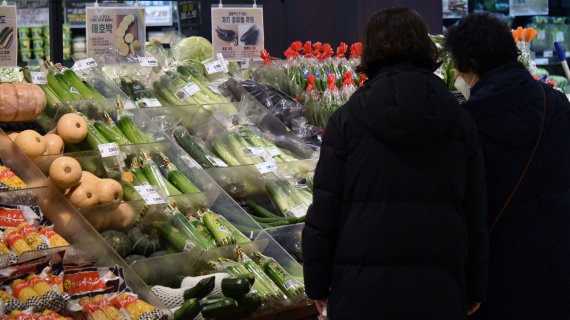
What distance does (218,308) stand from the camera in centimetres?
266

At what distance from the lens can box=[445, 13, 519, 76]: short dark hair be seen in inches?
102

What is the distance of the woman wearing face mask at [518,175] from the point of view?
2.52 metres

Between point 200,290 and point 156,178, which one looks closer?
point 200,290

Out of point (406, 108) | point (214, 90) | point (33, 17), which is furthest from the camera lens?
point (33, 17)

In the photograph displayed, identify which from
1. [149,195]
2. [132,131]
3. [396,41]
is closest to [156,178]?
[149,195]

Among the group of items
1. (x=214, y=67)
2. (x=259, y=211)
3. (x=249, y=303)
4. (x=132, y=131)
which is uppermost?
(x=214, y=67)

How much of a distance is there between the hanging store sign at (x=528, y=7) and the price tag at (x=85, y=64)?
5698 millimetres

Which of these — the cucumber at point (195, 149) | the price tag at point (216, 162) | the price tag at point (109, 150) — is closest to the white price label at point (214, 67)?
the cucumber at point (195, 149)

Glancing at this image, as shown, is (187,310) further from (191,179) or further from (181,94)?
(181,94)

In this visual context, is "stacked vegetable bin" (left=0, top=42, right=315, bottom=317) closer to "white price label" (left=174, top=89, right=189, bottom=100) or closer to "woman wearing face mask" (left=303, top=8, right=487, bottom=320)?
"white price label" (left=174, top=89, right=189, bottom=100)

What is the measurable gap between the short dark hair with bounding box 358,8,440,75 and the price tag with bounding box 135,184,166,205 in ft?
3.91

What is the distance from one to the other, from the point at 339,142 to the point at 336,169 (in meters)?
0.07

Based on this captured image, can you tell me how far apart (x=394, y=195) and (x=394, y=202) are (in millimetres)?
19

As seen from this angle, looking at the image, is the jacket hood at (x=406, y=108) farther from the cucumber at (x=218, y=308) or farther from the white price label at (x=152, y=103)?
the white price label at (x=152, y=103)
